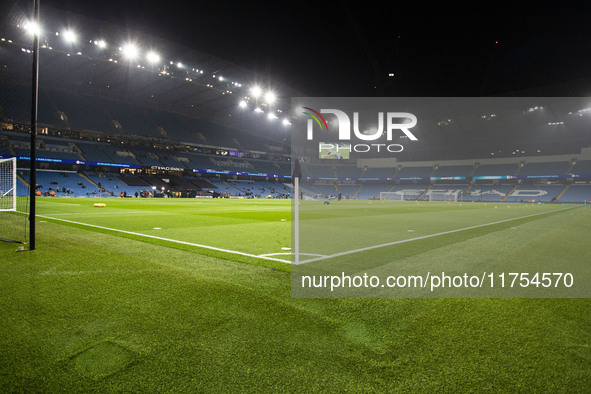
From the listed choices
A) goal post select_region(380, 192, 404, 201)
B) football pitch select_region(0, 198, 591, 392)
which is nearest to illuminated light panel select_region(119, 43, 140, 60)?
football pitch select_region(0, 198, 591, 392)

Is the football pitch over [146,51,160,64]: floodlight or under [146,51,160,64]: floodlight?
under

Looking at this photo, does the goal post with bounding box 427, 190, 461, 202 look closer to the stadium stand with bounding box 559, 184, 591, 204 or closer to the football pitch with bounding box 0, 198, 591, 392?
the stadium stand with bounding box 559, 184, 591, 204

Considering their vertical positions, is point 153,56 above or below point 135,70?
below

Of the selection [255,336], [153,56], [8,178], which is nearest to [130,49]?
[153,56]

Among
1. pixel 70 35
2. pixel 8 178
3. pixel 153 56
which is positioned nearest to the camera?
pixel 8 178

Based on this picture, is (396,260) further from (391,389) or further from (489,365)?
(391,389)

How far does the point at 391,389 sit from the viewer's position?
179 centimetres

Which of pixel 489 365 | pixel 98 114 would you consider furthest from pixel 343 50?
pixel 98 114

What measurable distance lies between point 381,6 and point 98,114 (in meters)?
56.3

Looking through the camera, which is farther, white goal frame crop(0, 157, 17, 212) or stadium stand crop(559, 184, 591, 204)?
stadium stand crop(559, 184, 591, 204)

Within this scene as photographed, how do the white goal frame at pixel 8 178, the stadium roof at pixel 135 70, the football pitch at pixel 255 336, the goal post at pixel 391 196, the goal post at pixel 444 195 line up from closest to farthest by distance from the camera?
the football pitch at pixel 255 336, the white goal frame at pixel 8 178, the stadium roof at pixel 135 70, the goal post at pixel 444 195, the goal post at pixel 391 196

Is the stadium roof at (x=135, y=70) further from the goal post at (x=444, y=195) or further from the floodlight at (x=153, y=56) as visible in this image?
the goal post at (x=444, y=195)

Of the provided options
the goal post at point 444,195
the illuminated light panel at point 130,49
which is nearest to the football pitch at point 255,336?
the illuminated light panel at point 130,49

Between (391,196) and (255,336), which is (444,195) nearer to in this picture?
(391,196)
